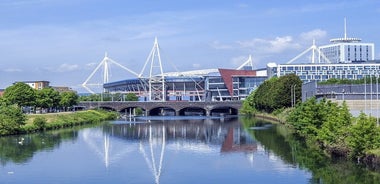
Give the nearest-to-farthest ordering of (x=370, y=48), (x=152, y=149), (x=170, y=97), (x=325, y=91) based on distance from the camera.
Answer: (x=152, y=149)
(x=325, y=91)
(x=170, y=97)
(x=370, y=48)

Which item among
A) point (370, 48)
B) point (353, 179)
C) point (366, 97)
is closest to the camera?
point (353, 179)

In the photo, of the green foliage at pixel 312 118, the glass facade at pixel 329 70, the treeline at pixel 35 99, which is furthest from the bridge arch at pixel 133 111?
the green foliage at pixel 312 118

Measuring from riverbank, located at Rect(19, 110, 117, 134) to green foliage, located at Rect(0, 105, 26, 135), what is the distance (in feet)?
2.21

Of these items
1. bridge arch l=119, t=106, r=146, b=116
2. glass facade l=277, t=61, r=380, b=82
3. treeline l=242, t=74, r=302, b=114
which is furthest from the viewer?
glass facade l=277, t=61, r=380, b=82

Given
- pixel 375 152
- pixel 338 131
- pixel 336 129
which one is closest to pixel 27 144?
pixel 336 129

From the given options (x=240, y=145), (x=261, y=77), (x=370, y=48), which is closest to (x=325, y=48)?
(x=370, y=48)

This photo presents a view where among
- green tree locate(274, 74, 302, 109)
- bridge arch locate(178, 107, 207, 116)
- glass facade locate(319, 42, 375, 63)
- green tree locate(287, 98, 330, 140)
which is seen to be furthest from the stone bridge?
green tree locate(287, 98, 330, 140)

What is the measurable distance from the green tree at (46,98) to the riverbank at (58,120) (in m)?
3.14

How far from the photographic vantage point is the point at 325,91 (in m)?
36.6

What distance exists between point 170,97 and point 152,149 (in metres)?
65.8

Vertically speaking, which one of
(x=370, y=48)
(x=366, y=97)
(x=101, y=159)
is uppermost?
(x=370, y=48)

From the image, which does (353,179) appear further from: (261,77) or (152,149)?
(261,77)

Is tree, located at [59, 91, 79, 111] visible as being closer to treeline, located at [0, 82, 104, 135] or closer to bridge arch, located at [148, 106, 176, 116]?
treeline, located at [0, 82, 104, 135]

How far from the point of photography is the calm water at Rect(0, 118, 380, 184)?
18.9 meters
